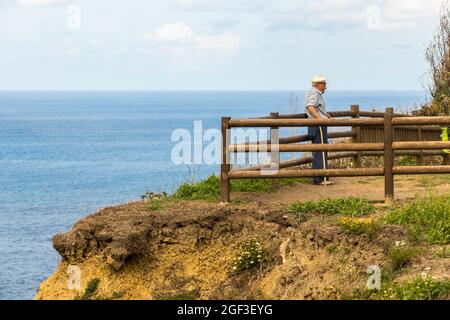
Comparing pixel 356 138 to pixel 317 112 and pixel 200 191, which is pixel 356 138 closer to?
pixel 317 112

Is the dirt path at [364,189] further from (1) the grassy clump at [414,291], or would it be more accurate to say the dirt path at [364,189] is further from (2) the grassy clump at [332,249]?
(1) the grassy clump at [414,291]

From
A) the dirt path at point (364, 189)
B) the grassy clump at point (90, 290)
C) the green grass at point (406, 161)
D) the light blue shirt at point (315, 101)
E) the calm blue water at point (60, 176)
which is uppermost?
the light blue shirt at point (315, 101)

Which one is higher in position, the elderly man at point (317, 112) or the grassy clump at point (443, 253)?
the elderly man at point (317, 112)

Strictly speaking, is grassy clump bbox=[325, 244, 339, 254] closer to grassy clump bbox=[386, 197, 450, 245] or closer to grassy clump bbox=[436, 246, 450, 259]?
grassy clump bbox=[386, 197, 450, 245]

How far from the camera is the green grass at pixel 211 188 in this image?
17.0 m

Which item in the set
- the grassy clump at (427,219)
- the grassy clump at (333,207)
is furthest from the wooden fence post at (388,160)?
the grassy clump at (427,219)

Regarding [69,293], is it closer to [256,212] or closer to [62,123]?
[256,212]

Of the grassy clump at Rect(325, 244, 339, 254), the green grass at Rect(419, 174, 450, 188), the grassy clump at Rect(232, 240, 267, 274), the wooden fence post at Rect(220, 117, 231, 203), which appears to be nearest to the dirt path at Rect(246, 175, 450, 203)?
the green grass at Rect(419, 174, 450, 188)

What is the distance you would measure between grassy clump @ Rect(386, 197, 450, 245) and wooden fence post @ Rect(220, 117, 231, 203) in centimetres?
269

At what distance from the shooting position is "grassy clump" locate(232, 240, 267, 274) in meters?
14.2

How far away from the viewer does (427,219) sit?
14.4 metres

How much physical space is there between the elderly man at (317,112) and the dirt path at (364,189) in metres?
0.39

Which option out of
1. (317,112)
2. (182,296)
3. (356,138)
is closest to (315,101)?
(317,112)

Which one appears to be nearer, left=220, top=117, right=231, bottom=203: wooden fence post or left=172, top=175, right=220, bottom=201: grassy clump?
left=220, top=117, right=231, bottom=203: wooden fence post
